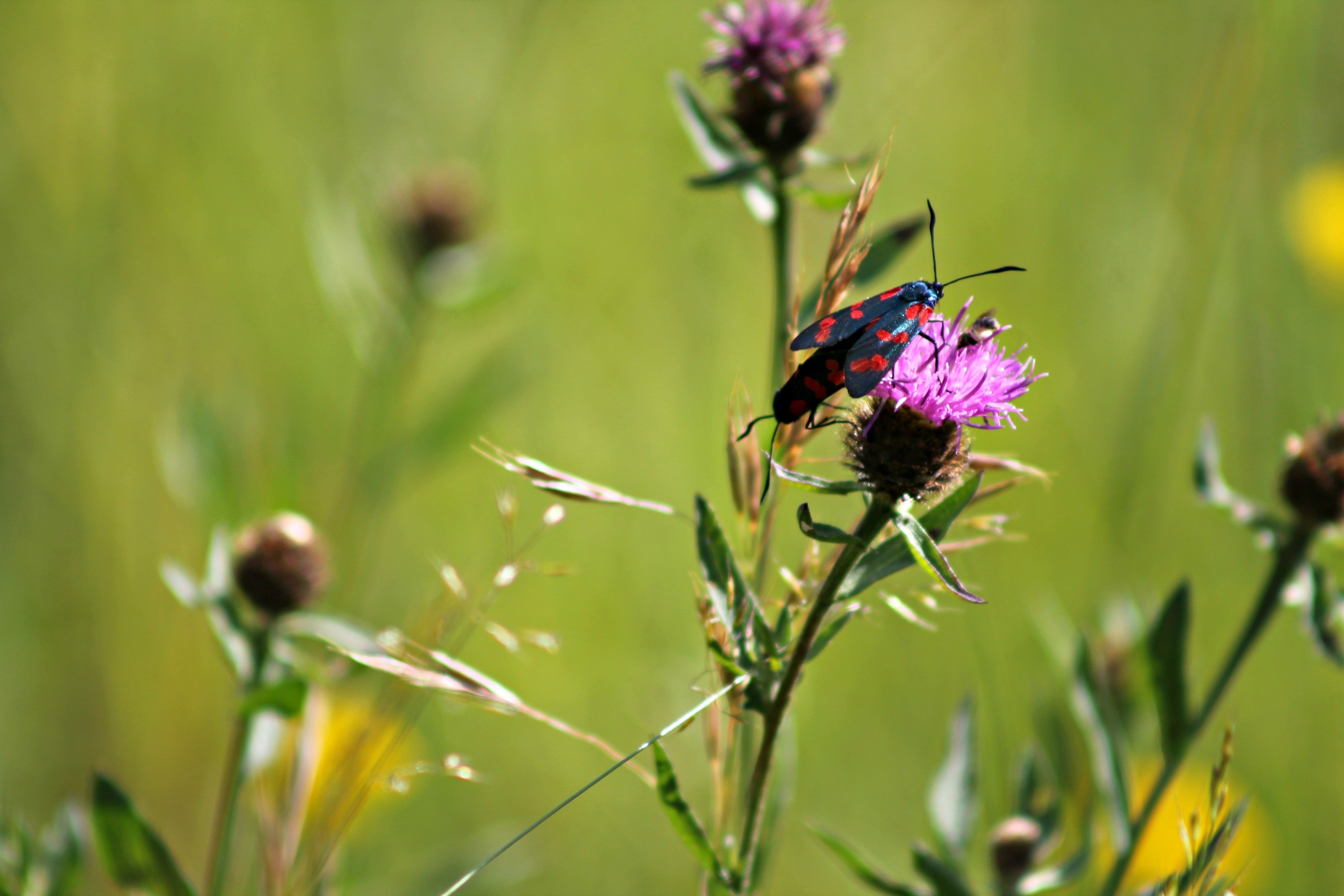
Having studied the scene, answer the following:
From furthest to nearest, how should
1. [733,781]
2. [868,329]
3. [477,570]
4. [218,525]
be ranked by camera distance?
[477,570] → [218,525] → [733,781] → [868,329]

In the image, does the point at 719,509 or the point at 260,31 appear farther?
the point at 260,31

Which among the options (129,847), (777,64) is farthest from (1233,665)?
(129,847)

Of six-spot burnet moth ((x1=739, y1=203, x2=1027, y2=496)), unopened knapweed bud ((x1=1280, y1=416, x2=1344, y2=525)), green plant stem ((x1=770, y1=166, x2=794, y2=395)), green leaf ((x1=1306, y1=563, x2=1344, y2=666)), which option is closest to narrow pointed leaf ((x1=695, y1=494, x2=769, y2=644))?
six-spot burnet moth ((x1=739, y1=203, x2=1027, y2=496))

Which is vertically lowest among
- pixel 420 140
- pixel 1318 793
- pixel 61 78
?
pixel 1318 793

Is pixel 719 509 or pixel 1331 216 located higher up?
pixel 1331 216

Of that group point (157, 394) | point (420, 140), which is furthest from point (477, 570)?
point (420, 140)

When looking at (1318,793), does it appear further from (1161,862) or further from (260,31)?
(260,31)

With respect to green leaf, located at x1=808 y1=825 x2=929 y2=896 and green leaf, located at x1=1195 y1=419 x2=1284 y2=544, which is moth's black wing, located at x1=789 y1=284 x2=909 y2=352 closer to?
green leaf, located at x1=808 y1=825 x2=929 y2=896

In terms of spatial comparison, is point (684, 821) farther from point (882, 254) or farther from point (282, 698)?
point (882, 254)
